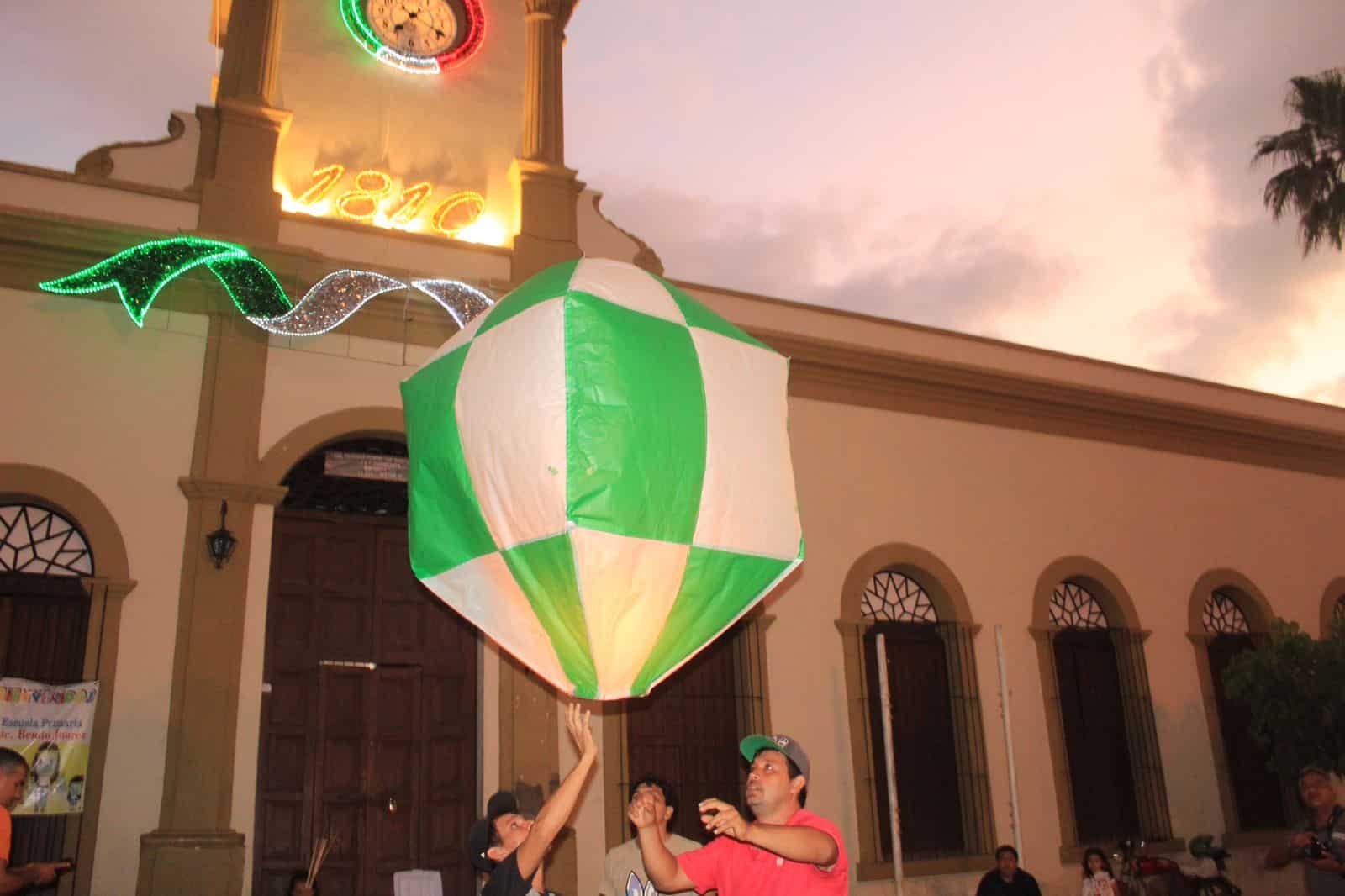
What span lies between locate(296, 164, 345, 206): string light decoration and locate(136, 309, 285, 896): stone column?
5.30ft

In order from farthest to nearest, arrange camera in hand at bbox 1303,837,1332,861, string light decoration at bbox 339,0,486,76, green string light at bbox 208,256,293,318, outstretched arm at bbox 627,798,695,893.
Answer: string light decoration at bbox 339,0,486,76, green string light at bbox 208,256,293,318, camera in hand at bbox 1303,837,1332,861, outstretched arm at bbox 627,798,695,893

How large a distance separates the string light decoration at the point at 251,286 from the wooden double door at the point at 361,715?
71.1 inches

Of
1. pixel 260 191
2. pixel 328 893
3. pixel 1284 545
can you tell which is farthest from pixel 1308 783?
pixel 1284 545

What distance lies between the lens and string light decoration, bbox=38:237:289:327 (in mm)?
8836

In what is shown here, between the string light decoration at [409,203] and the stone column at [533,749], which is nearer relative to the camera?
the stone column at [533,749]

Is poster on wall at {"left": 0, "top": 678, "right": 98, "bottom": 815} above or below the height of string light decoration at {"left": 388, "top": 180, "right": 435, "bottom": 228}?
below

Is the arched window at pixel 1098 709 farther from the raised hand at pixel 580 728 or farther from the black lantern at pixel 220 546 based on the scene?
the raised hand at pixel 580 728

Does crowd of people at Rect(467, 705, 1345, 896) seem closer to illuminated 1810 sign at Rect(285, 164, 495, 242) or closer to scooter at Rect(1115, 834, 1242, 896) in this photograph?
illuminated 1810 sign at Rect(285, 164, 495, 242)

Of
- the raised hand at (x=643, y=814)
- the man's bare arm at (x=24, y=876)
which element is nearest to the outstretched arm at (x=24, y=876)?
the man's bare arm at (x=24, y=876)

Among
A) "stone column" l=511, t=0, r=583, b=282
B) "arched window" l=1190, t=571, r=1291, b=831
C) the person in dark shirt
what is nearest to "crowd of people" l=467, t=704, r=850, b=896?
the person in dark shirt

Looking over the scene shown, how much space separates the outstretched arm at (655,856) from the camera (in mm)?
3645

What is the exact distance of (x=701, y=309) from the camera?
17.0 ft

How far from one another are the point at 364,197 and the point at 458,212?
3.02 ft

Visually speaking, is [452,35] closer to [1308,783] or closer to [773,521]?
[773,521]
